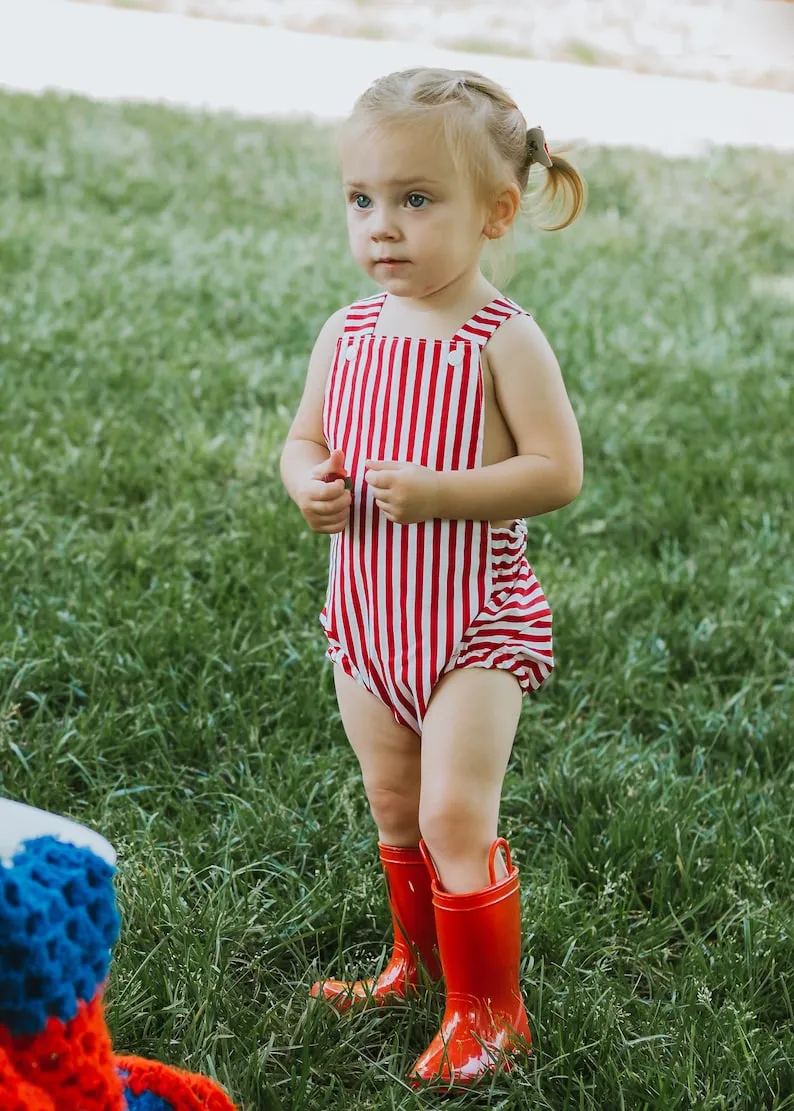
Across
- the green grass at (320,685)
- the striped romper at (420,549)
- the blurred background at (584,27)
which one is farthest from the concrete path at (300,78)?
the striped romper at (420,549)

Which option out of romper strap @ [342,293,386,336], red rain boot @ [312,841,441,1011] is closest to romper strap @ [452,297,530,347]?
romper strap @ [342,293,386,336]

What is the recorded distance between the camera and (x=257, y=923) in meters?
2.16

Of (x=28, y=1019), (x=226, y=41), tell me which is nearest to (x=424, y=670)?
(x=28, y=1019)

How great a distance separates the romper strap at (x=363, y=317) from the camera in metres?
1.88

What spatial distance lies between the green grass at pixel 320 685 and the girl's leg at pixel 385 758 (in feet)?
0.78

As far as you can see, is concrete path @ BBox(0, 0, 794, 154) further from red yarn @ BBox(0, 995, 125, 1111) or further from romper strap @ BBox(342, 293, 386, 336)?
red yarn @ BBox(0, 995, 125, 1111)

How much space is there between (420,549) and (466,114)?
1.80 feet

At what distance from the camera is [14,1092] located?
113 centimetres

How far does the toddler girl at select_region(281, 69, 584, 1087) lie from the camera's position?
5.67 feet

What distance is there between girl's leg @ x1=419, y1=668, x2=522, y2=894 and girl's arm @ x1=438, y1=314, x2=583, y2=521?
0.73ft

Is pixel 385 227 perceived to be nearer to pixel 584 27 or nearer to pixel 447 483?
pixel 447 483

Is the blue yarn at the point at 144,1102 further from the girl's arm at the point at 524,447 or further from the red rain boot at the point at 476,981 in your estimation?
the girl's arm at the point at 524,447

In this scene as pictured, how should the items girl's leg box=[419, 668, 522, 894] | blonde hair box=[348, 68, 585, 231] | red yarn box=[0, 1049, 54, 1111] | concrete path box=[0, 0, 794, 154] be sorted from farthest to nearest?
concrete path box=[0, 0, 794, 154], girl's leg box=[419, 668, 522, 894], blonde hair box=[348, 68, 585, 231], red yarn box=[0, 1049, 54, 1111]

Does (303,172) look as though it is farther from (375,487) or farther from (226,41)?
(375,487)
